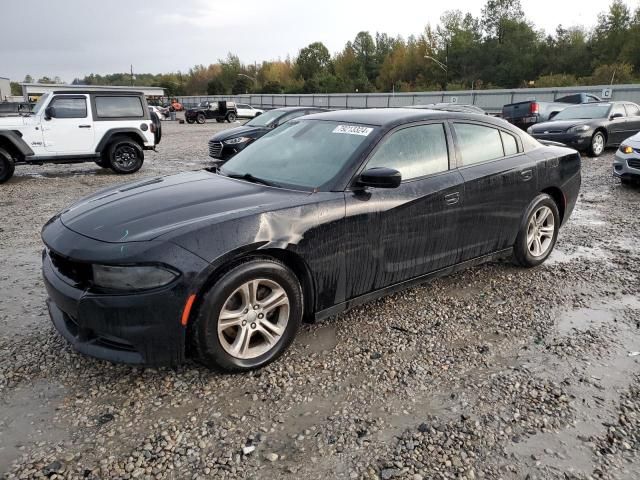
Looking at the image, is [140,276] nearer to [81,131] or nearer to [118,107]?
[81,131]

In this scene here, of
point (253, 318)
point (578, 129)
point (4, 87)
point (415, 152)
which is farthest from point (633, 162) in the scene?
point (4, 87)

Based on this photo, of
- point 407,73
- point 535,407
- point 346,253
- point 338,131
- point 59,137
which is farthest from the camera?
point 407,73

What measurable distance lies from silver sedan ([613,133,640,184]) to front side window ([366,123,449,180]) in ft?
21.2

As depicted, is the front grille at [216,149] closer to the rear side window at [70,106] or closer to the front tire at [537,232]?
the rear side window at [70,106]

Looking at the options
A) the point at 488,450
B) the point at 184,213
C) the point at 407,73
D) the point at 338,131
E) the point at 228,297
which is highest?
the point at 407,73

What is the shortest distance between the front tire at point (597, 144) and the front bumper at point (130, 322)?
13061mm

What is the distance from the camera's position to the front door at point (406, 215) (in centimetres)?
A: 336

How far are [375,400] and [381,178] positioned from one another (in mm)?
1365

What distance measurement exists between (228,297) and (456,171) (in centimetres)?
215

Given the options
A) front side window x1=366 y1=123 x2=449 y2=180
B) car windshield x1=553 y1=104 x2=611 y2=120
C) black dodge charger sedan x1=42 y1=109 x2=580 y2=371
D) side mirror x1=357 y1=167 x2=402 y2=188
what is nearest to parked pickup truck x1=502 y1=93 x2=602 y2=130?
car windshield x1=553 y1=104 x2=611 y2=120

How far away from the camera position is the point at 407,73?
86.8 m

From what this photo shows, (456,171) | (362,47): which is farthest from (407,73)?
(456,171)

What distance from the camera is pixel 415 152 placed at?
3.80 meters

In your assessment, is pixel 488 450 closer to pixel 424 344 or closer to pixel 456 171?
pixel 424 344
